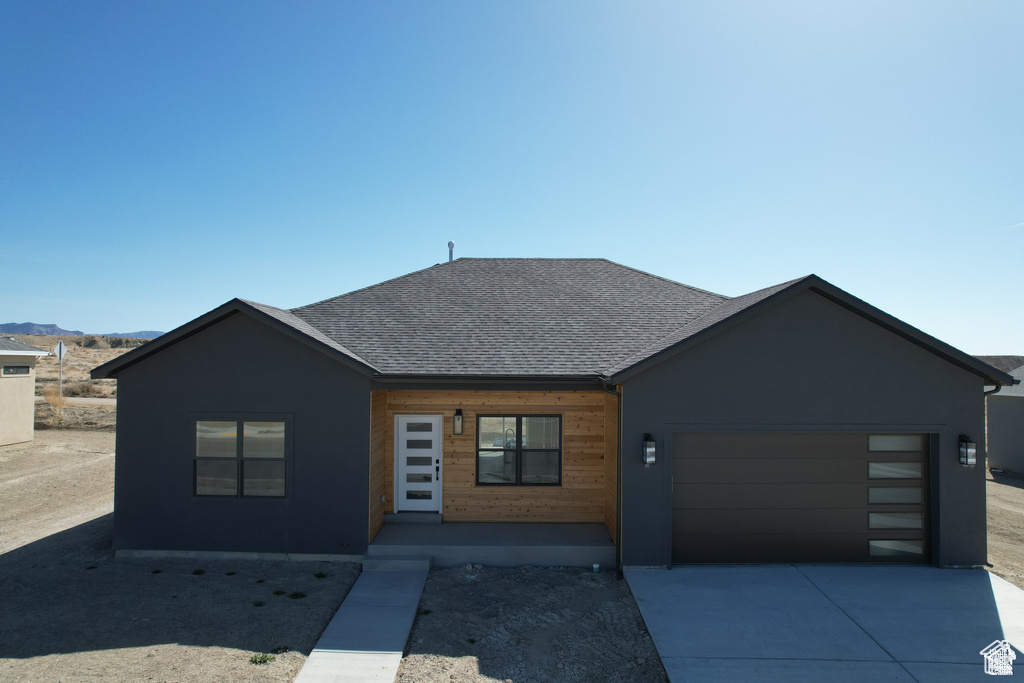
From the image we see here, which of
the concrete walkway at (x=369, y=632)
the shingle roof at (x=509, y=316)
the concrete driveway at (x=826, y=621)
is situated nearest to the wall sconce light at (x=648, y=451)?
the shingle roof at (x=509, y=316)

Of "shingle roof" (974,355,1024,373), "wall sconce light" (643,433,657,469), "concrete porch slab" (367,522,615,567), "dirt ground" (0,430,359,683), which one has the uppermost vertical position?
"shingle roof" (974,355,1024,373)

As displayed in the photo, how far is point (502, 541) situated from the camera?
28.8ft

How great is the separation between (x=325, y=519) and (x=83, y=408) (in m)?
23.7

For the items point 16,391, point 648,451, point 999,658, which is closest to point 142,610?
point 648,451

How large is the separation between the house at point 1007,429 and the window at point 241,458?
20.2 meters

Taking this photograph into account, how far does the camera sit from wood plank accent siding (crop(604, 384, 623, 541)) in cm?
877

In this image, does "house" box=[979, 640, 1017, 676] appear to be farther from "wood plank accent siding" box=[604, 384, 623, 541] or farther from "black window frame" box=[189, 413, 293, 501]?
"black window frame" box=[189, 413, 293, 501]

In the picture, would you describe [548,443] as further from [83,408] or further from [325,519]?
[83,408]

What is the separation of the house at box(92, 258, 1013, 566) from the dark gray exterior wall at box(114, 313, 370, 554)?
24mm

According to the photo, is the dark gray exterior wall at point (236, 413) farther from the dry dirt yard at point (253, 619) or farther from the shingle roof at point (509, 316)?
the shingle roof at point (509, 316)

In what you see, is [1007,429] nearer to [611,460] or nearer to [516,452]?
[611,460]

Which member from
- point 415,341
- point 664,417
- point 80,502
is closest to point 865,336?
point 664,417

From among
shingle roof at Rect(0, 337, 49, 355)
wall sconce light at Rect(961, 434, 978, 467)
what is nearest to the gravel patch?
wall sconce light at Rect(961, 434, 978, 467)

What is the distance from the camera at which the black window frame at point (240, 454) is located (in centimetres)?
868
